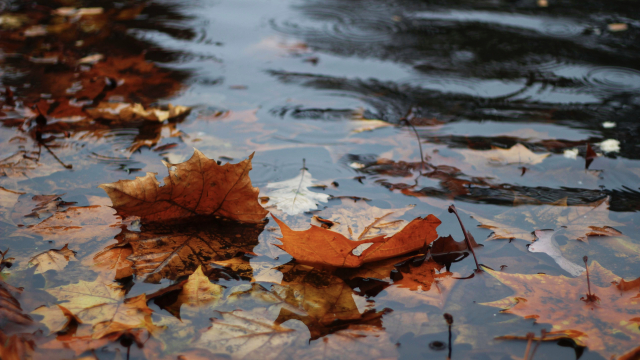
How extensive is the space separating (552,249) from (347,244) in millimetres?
749

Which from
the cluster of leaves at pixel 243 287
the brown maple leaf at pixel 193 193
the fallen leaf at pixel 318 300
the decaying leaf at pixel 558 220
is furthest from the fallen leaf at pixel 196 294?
the decaying leaf at pixel 558 220

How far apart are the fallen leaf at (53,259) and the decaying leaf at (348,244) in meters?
0.67

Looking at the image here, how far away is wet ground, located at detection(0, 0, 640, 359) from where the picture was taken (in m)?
1.32

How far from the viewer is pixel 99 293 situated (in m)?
1.14

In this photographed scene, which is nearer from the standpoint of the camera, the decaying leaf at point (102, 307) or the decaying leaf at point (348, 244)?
the decaying leaf at point (102, 307)

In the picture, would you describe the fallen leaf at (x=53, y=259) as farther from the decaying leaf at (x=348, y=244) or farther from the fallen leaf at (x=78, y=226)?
the decaying leaf at (x=348, y=244)

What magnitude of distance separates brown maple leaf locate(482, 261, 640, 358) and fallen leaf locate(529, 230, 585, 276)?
0.12 feet

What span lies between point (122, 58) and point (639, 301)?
3.29m

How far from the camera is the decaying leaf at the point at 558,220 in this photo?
4.80ft

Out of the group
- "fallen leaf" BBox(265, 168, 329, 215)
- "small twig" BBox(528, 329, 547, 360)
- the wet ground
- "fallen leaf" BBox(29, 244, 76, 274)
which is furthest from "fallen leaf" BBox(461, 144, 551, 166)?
"fallen leaf" BBox(29, 244, 76, 274)

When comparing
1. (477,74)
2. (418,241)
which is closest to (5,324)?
(418,241)

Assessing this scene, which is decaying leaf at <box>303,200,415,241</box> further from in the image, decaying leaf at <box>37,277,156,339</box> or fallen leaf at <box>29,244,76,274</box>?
fallen leaf at <box>29,244,76,274</box>

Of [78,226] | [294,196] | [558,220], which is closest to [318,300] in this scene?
[294,196]

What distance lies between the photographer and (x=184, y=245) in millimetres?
1318
